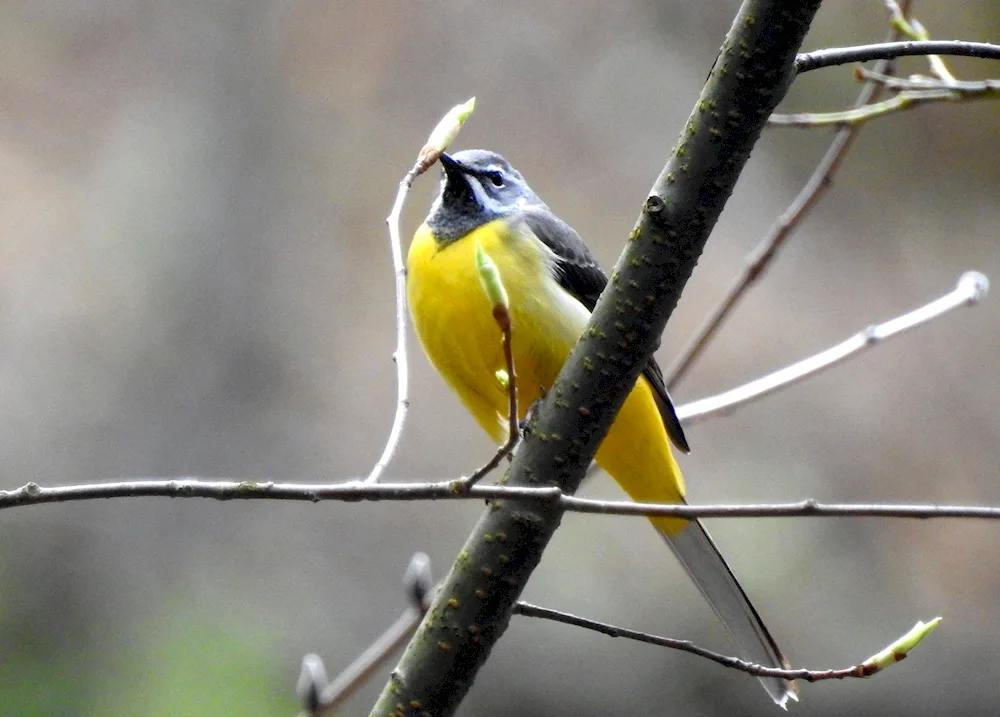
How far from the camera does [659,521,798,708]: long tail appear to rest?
240cm

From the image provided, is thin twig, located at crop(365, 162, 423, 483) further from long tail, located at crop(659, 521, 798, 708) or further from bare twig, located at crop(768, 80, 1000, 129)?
long tail, located at crop(659, 521, 798, 708)

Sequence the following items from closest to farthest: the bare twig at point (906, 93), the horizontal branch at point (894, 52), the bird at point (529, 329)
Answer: the horizontal branch at point (894, 52) < the bare twig at point (906, 93) < the bird at point (529, 329)

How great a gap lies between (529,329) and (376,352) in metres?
3.22

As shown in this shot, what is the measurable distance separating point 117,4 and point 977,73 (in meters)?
4.91

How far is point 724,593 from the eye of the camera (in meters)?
2.50

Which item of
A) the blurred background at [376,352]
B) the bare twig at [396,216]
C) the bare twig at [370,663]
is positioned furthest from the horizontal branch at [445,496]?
the blurred background at [376,352]

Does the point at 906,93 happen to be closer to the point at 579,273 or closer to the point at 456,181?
the point at 579,273

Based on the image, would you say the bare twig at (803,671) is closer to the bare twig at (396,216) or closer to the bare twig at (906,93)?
the bare twig at (396,216)

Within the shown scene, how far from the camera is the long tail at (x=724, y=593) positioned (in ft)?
7.88

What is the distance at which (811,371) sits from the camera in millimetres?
2025

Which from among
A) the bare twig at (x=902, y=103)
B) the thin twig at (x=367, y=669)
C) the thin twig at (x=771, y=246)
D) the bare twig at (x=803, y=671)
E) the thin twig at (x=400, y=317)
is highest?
the bare twig at (x=902, y=103)

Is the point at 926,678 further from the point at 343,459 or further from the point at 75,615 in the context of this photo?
the point at 75,615

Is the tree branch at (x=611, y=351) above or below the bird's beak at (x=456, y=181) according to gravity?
below

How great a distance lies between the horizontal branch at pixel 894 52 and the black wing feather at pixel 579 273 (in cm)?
125
